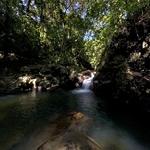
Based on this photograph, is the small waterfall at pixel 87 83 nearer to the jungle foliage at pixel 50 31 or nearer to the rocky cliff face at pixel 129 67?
the rocky cliff face at pixel 129 67

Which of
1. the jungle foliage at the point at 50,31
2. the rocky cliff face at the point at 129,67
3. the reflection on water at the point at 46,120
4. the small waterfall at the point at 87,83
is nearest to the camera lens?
the reflection on water at the point at 46,120

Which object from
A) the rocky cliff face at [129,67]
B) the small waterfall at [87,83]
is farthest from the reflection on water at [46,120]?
the small waterfall at [87,83]

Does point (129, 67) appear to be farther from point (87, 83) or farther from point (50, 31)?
point (50, 31)

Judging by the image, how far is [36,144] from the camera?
9.47 meters

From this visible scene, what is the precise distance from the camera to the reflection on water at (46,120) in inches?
400

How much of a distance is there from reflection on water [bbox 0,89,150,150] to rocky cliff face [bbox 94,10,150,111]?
1472 mm

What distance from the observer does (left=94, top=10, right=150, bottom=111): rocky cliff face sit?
14.3 m

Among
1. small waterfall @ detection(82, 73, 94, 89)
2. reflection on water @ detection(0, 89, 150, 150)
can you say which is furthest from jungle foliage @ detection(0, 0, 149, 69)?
reflection on water @ detection(0, 89, 150, 150)

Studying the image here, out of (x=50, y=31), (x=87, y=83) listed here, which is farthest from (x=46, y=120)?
(x=50, y=31)

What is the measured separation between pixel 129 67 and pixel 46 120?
645 centimetres

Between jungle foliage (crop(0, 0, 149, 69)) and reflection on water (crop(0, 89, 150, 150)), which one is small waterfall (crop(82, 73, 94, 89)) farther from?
jungle foliage (crop(0, 0, 149, 69))

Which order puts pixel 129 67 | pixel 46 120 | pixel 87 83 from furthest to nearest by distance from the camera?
pixel 87 83
pixel 129 67
pixel 46 120

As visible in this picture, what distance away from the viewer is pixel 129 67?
1620 centimetres

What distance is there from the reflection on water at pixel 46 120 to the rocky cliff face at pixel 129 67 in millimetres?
1472
